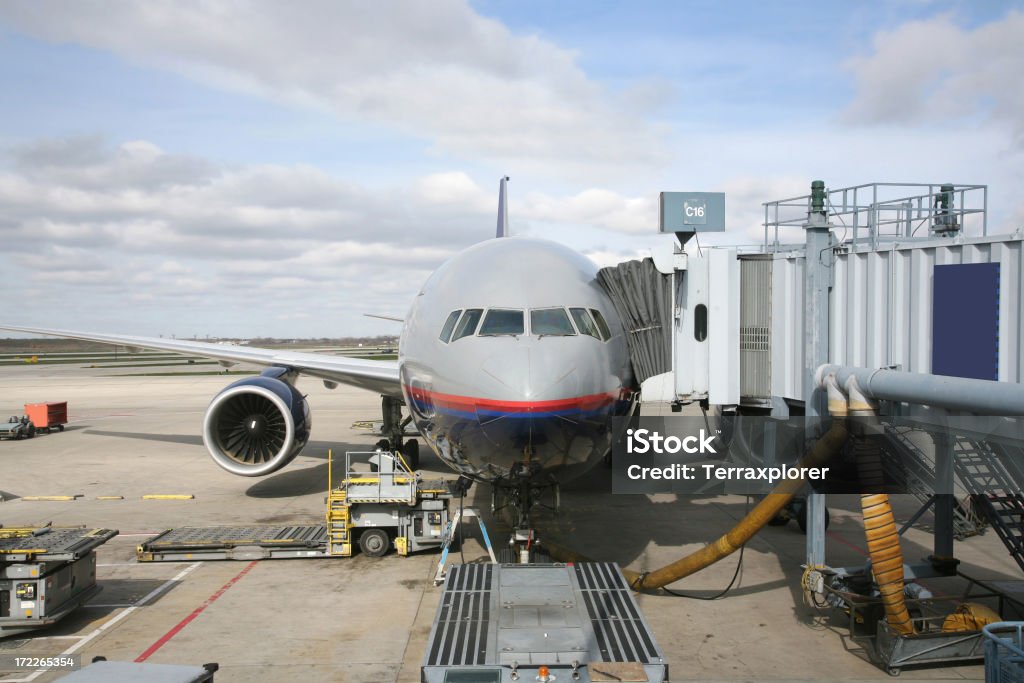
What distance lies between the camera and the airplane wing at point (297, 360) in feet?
53.6

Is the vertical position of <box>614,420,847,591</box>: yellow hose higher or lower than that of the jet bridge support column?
lower

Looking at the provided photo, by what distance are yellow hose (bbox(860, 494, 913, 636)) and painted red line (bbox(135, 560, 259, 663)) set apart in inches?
319

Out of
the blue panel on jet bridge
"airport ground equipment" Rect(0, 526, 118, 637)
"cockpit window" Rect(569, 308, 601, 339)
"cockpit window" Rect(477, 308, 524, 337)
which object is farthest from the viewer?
"airport ground equipment" Rect(0, 526, 118, 637)

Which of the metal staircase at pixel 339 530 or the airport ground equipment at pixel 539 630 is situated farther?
the metal staircase at pixel 339 530

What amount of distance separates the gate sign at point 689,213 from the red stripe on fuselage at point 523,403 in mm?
3093

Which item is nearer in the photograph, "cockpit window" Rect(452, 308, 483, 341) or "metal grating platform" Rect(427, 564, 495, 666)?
"metal grating platform" Rect(427, 564, 495, 666)

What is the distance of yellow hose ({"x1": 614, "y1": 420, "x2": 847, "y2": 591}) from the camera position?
863cm

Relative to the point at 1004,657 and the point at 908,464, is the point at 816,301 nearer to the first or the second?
the point at 908,464

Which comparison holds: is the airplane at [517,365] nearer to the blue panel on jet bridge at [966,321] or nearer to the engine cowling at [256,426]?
the blue panel on jet bridge at [966,321]

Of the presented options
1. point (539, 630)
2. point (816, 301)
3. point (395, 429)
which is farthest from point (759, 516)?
point (395, 429)

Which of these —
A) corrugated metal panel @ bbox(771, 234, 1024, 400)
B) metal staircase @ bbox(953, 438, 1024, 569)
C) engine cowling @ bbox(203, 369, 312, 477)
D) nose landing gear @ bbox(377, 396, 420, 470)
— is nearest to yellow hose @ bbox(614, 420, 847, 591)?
corrugated metal panel @ bbox(771, 234, 1024, 400)

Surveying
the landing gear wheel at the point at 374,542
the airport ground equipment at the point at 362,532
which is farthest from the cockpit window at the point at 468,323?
the landing gear wheel at the point at 374,542

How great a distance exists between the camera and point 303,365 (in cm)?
1845

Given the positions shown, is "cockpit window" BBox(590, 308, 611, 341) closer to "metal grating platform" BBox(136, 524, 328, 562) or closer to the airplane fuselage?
the airplane fuselage
